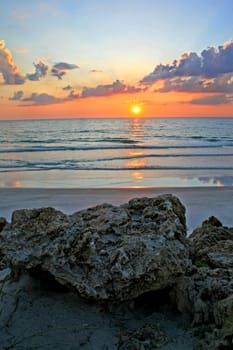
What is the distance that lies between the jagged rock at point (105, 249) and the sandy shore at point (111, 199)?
5.82 metres

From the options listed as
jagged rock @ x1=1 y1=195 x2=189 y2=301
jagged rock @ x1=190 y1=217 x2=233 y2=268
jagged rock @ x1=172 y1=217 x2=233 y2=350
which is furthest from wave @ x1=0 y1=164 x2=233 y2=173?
jagged rock @ x1=1 y1=195 x2=189 y2=301

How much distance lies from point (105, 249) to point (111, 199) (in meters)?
9.13

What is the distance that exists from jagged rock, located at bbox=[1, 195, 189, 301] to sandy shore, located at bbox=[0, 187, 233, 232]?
19.1 feet

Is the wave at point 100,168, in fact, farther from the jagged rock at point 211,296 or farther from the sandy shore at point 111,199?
the jagged rock at point 211,296

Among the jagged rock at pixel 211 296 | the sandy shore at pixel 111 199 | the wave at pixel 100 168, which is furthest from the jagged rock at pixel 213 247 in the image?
the wave at pixel 100 168

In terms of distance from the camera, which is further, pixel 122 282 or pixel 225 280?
pixel 225 280

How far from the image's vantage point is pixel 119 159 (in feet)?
84.7

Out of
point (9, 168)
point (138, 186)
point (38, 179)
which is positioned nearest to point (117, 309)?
point (138, 186)

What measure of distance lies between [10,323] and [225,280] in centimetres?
199

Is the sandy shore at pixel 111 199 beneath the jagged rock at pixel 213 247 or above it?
beneath

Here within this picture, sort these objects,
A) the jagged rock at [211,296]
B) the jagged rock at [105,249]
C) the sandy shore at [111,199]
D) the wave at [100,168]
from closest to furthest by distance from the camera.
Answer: the jagged rock at [211,296], the jagged rock at [105,249], the sandy shore at [111,199], the wave at [100,168]

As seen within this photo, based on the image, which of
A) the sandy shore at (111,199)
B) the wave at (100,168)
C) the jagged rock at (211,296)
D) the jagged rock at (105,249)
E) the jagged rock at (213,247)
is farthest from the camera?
the wave at (100,168)

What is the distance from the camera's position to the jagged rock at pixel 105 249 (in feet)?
11.2

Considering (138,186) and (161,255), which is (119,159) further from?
(161,255)
